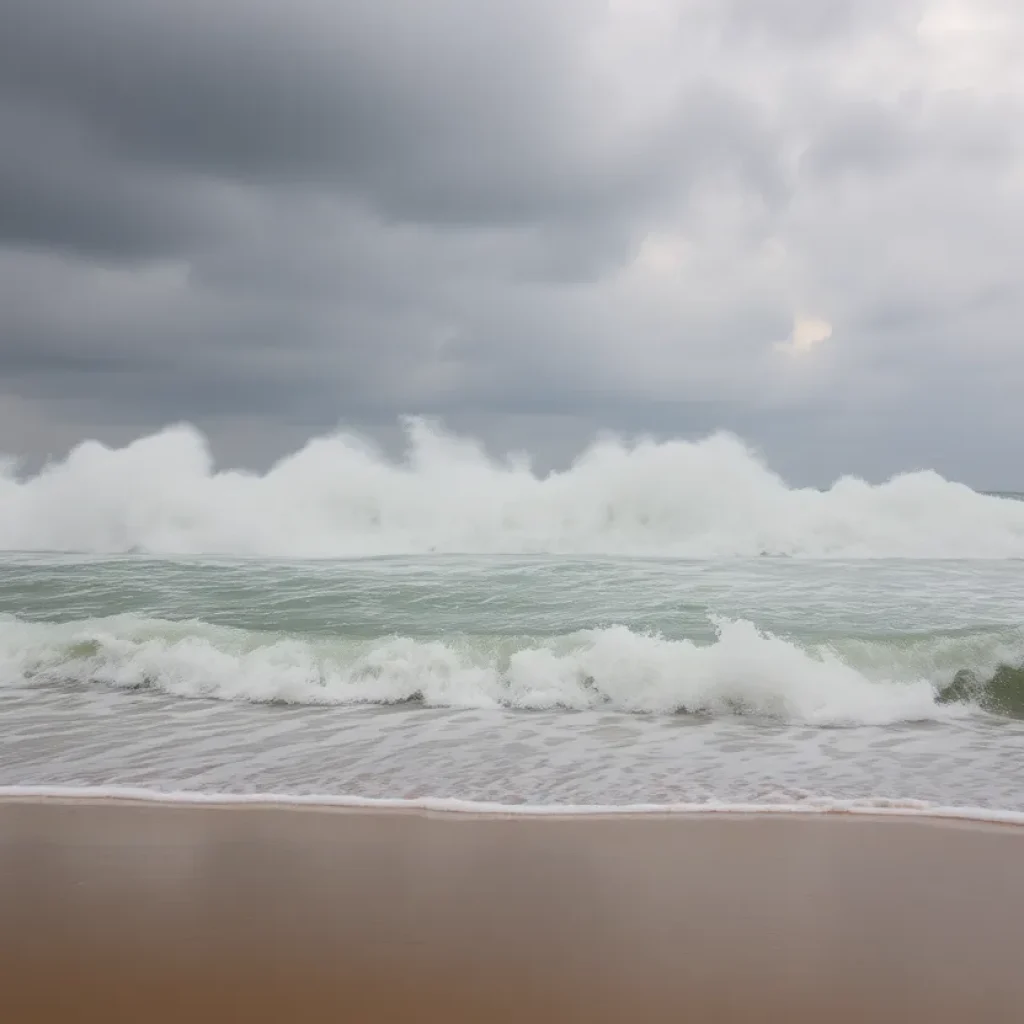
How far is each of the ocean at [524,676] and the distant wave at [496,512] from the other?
4.38ft

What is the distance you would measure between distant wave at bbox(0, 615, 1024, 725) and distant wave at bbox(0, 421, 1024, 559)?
1176 cm

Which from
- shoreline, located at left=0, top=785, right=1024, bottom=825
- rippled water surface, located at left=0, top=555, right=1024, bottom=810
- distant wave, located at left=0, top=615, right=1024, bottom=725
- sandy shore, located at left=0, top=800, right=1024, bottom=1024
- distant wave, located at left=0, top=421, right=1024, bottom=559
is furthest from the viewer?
distant wave, located at left=0, top=421, right=1024, bottom=559

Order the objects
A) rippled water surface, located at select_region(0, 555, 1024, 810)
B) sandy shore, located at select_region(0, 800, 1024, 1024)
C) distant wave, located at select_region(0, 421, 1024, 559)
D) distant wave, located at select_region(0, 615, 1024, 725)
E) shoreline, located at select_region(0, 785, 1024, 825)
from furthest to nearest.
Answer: distant wave, located at select_region(0, 421, 1024, 559)
distant wave, located at select_region(0, 615, 1024, 725)
rippled water surface, located at select_region(0, 555, 1024, 810)
shoreline, located at select_region(0, 785, 1024, 825)
sandy shore, located at select_region(0, 800, 1024, 1024)

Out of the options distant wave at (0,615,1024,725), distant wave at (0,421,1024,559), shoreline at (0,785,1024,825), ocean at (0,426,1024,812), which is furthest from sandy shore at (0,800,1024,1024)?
distant wave at (0,421,1024,559)

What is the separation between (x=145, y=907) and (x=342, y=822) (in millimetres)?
1263

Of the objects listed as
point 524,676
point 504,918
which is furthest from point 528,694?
point 504,918

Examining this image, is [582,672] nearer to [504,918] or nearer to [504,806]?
[504,806]

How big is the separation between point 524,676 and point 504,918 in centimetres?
479

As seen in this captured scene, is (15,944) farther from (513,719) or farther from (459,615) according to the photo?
(459,615)

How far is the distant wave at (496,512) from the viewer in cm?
2206

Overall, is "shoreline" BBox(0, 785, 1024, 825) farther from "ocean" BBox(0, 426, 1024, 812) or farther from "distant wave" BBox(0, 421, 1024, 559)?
"distant wave" BBox(0, 421, 1024, 559)

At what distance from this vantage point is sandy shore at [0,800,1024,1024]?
2672mm

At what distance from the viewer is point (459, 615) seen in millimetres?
11414

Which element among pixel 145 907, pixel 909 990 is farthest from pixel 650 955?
pixel 145 907
